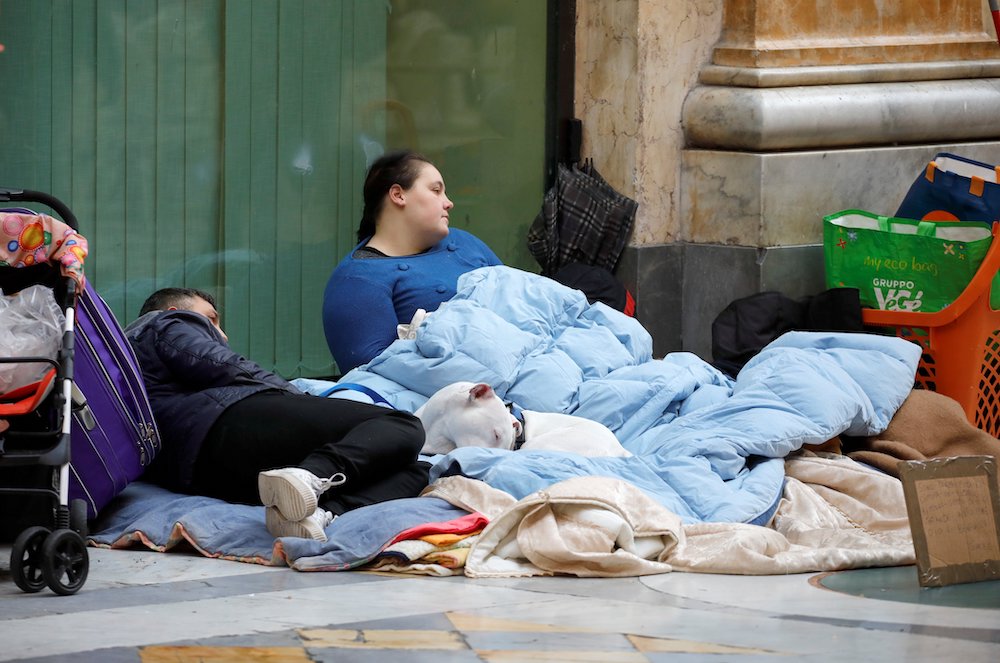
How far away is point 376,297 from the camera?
21.6 feet

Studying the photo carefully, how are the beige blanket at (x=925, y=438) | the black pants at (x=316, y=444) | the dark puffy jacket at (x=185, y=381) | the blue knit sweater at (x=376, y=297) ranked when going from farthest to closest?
the blue knit sweater at (x=376, y=297)
the beige blanket at (x=925, y=438)
the dark puffy jacket at (x=185, y=381)
the black pants at (x=316, y=444)

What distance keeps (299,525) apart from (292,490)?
0.15 meters

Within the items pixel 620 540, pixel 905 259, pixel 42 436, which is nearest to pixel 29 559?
pixel 42 436

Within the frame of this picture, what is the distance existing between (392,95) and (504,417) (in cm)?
242

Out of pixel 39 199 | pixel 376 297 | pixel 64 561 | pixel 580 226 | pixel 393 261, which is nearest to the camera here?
pixel 64 561

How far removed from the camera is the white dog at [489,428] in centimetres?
567

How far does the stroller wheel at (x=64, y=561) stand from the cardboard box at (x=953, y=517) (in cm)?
219

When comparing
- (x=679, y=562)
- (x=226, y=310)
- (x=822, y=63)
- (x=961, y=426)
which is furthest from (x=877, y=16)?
(x=679, y=562)

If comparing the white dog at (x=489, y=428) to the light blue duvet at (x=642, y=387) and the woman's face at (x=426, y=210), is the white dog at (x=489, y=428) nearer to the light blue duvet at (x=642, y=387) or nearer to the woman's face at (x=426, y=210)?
the light blue duvet at (x=642, y=387)

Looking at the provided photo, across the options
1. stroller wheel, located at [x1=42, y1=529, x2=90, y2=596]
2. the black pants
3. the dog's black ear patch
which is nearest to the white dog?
the dog's black ear patch

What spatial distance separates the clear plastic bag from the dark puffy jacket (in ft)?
1.95

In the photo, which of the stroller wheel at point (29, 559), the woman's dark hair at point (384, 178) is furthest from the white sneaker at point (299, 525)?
the woman's dark hair at point (384, 178)

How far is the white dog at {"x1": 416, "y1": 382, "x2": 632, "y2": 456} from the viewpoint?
567cm

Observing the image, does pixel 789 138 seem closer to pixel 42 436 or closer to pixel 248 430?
pixel 248 430
